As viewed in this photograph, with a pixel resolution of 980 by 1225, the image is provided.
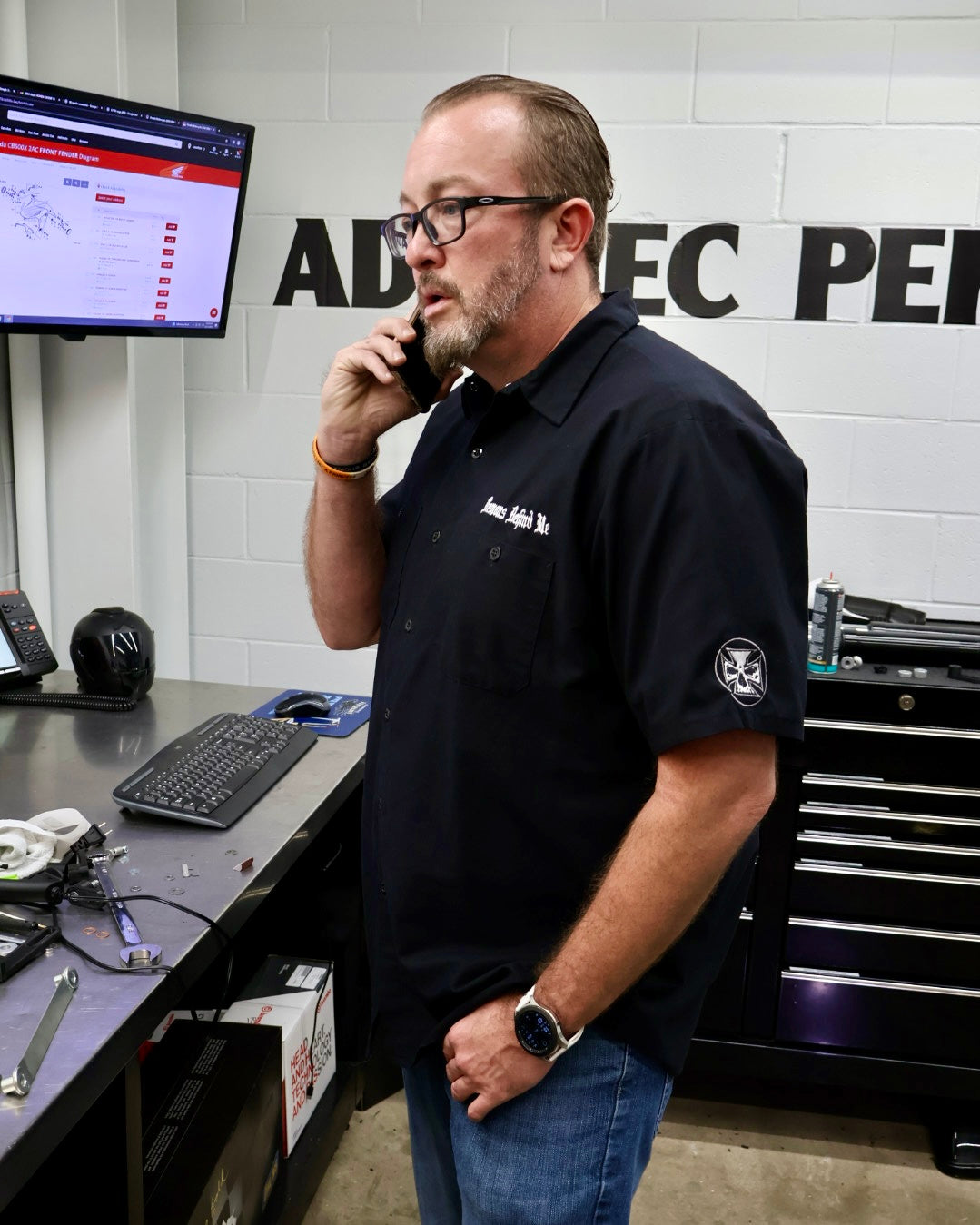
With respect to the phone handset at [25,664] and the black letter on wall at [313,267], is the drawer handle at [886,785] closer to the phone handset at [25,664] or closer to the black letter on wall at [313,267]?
the phone handset at [25,664]

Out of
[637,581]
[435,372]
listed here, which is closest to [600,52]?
[435,372]

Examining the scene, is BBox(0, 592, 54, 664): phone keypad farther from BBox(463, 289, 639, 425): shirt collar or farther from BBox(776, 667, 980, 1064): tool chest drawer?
BBox(776, 667, 980, 1064): tool chest drawer

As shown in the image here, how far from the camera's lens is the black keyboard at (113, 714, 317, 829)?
5.25 ft

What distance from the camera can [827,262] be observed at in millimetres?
2551

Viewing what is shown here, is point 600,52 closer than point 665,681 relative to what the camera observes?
No

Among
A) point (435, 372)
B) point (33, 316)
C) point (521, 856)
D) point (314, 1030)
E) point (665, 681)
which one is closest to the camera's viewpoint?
point (665, 681)

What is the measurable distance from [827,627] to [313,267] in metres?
1.52

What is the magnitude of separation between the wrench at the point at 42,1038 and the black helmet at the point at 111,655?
0.95 meters

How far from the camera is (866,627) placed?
7.94ft

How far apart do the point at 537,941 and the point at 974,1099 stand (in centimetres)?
164

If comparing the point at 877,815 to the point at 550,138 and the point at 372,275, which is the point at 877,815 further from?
the point at 372,275

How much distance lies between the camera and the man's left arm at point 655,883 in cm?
101

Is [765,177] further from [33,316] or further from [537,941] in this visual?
[537,941]

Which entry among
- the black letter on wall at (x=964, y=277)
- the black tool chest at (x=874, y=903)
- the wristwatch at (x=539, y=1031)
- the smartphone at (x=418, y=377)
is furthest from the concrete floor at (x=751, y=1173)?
the black letter on wall at (x=964, y=277)
